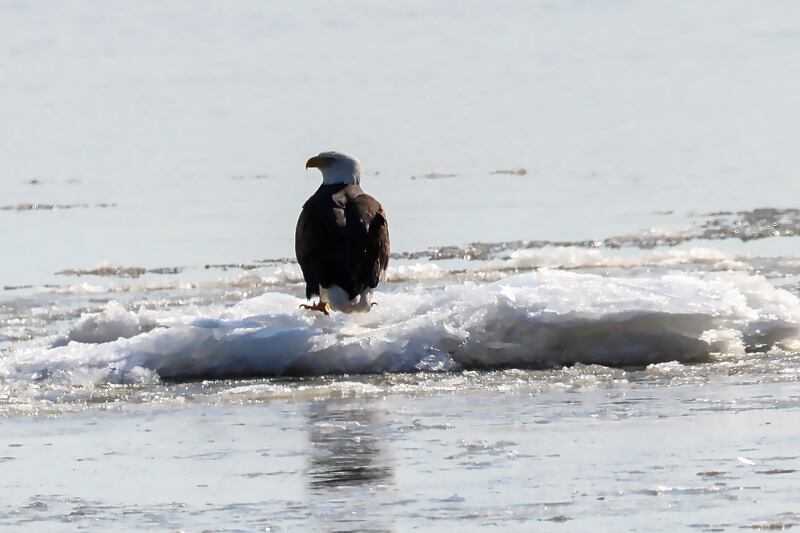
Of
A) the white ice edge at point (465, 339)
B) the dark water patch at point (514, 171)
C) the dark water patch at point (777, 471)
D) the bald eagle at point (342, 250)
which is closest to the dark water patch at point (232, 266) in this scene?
the bald eagle at point (342, 250)

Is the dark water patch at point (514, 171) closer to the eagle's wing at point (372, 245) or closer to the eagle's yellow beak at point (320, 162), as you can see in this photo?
the eagle's yellow beak at point (320, 162)

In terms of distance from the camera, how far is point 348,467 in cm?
750

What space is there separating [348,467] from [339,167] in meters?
4.78

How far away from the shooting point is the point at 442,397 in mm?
9281

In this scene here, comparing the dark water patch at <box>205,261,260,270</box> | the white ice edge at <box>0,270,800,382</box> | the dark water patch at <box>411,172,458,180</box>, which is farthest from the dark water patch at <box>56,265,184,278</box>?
the dark water patch at <box>411,172,458,180</box>

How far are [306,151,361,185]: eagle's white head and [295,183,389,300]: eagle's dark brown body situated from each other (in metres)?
0.50

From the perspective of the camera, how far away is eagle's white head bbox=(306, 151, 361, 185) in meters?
12.1

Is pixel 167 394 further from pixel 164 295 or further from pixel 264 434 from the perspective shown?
pixel 164 295

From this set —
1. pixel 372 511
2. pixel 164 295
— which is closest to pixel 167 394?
pixel 372 511

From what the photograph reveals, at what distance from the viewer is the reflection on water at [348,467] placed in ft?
21.6

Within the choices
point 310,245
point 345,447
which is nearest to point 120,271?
point 310,245

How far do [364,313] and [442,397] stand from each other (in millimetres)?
2073

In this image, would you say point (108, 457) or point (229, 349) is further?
point (229, 349)

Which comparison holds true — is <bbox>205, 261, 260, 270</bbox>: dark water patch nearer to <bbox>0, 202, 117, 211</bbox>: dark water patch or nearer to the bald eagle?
the bald eagle
